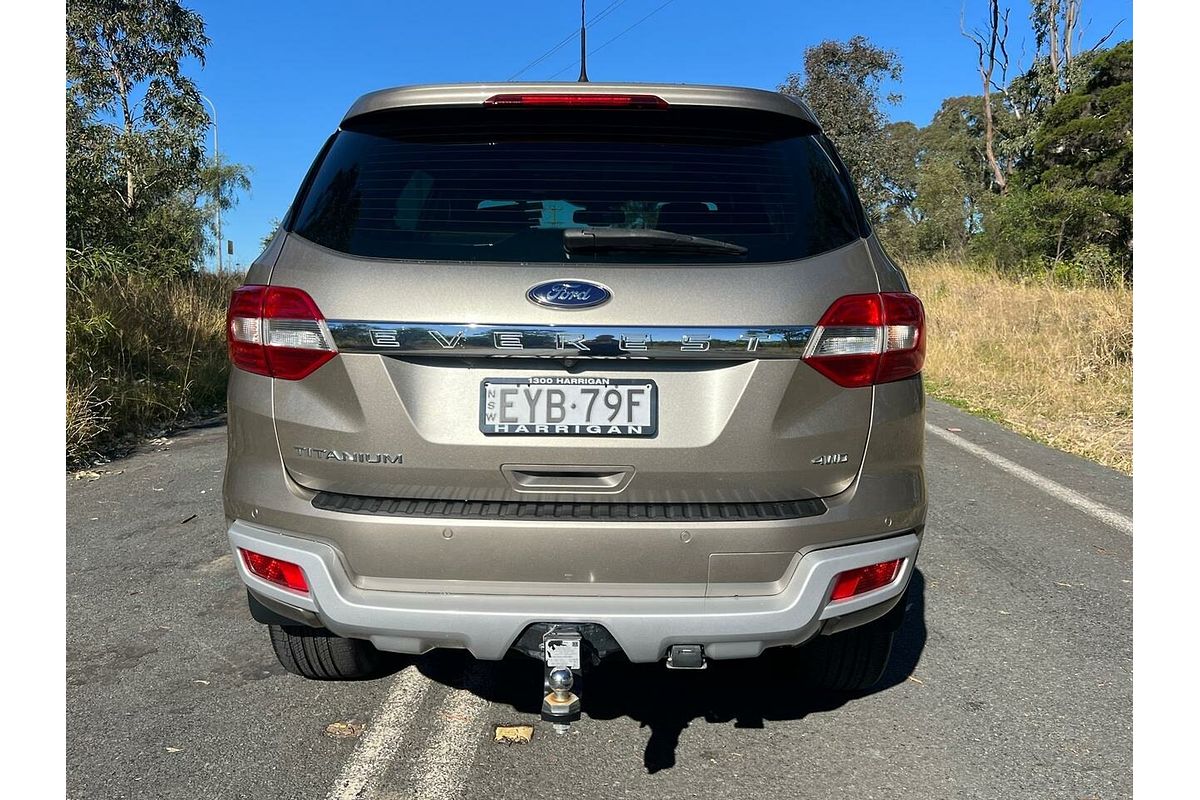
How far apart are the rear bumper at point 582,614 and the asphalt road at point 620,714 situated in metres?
0.51

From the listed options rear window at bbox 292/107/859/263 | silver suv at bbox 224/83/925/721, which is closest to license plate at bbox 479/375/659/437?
silver suv at bbox 224/83/925/721

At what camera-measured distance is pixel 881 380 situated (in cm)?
229

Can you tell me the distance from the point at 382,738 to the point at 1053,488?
4.74 m

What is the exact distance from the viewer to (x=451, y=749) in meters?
2.61

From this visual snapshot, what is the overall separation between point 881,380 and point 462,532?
43.8 inches

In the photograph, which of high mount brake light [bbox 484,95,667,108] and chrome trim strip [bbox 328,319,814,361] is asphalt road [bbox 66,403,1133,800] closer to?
chrome trim strip [bbox 328,319,814,361]

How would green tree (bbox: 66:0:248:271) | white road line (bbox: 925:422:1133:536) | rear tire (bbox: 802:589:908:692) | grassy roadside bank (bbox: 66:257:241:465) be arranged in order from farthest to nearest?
1. green tree (bbox: 66:0:248:271)
2. grassy roadside bank (bbox: 66:257:241:465)
3. white road line (bbox: 925:422:1133:536)
4. rear tire (bbox: 802:589:908:692)

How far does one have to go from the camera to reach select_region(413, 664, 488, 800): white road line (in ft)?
7.92

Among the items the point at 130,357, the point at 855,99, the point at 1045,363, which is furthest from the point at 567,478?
the point at 855,99

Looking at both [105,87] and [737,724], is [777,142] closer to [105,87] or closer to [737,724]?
[737,724]

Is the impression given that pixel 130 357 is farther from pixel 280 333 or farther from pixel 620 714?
pixel 620 714

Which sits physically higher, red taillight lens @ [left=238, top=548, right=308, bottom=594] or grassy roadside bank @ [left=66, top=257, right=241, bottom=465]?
grassy roadside bank @ [left=66, top=257, right=241, bottom=465]

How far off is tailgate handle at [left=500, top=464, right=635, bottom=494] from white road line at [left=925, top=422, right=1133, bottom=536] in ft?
12.5

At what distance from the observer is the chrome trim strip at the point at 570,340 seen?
2.12 m
